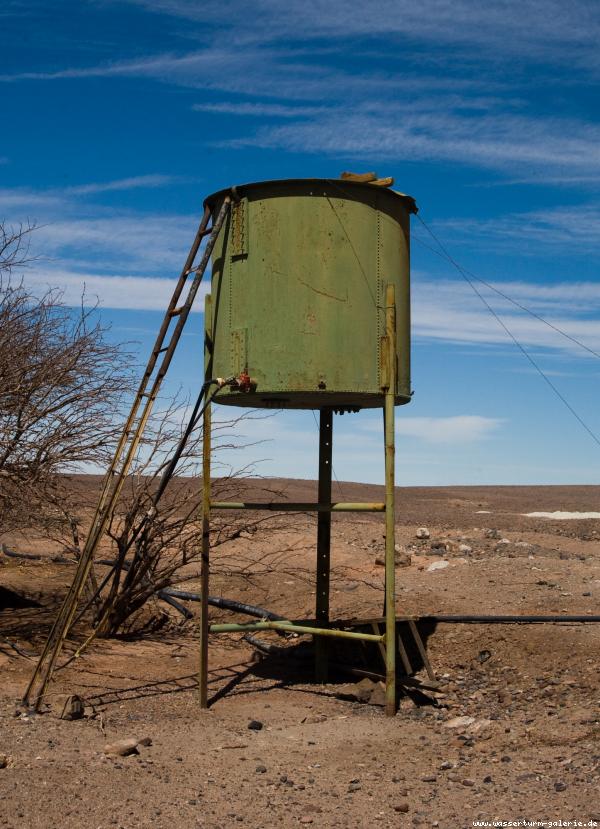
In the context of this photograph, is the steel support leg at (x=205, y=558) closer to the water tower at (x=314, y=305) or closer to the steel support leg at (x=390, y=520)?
the water tower at (x=314, y=305)

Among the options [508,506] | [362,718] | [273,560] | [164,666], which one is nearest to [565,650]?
[362,718]

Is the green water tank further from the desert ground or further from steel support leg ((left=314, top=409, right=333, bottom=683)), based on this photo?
the desert ground

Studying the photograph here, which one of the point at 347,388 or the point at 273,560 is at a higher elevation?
the point at 347,388

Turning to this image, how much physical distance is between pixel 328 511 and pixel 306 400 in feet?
3.86

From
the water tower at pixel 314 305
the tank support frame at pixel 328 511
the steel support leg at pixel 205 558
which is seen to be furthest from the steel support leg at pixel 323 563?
the steel support leg at pixel 205 558

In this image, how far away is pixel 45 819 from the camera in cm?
A: 583

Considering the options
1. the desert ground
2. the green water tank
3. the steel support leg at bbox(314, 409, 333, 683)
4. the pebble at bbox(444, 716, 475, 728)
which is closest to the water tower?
the green water tank

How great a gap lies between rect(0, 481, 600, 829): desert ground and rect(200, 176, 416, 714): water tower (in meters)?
0.76

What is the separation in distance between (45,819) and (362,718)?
3.28m

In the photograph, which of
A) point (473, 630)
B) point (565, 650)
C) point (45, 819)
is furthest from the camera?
point (473, 630)

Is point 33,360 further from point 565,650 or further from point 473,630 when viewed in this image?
point 565,650

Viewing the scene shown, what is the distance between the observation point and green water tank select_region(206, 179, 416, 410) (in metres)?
8.37

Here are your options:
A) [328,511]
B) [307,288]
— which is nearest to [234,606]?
[328,511]

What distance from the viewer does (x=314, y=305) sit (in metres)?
8.37
